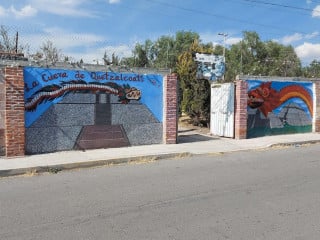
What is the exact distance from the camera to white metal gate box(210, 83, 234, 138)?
642 inches

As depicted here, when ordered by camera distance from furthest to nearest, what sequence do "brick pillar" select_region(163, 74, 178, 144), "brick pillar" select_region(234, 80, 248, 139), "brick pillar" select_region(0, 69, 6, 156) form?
"brick pillar" select_region(234, 80, 248, 139) < "brick pillar" select_region(163, 74, 178, 144) < "brick pillar" select_region(0, 69, 6, 156)

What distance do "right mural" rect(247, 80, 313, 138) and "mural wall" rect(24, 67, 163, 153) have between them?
187 inches

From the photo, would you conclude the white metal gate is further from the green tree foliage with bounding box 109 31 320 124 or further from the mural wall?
the green tree foliage with bounding box 109 31 320 124

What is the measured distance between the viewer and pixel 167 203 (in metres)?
6.68

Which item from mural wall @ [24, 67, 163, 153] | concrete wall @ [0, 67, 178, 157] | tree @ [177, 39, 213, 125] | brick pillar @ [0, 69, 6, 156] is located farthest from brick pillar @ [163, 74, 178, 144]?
tree @ [177, 39, 213, 125]

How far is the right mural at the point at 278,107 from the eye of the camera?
1655cm

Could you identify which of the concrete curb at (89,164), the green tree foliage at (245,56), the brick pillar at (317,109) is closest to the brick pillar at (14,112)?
the concrete curb at (89,164)

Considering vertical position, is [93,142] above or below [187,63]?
below

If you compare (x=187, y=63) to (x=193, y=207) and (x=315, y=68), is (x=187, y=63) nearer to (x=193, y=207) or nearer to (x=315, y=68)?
(x=193, y=207)

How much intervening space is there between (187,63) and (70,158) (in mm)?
11836

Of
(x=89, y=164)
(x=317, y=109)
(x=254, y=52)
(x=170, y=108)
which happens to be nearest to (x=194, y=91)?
(x=317, y=109)

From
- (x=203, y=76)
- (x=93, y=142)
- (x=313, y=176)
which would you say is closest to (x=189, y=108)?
(x=203, y=76)

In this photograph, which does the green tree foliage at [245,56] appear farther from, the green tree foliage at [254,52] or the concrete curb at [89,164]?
the concrete curb at [89,164]

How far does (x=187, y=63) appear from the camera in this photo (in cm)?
2131
